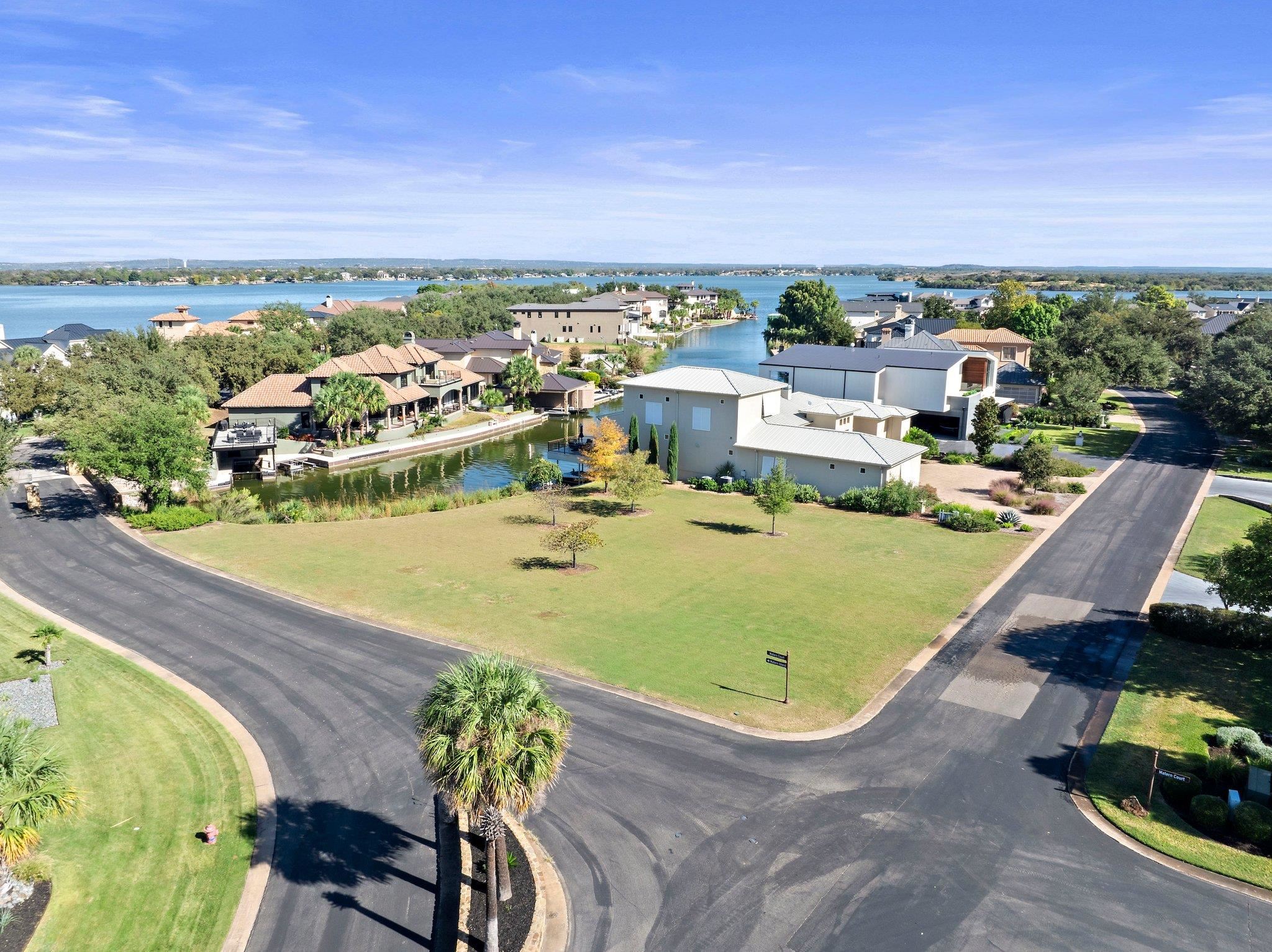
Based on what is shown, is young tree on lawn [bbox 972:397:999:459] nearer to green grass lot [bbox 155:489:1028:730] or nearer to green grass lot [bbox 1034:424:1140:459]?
green grass lot [bbox 1034:424:1140:459]

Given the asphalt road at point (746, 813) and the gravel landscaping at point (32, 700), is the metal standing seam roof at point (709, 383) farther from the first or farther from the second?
the gravel landscaping at point (32, 700)

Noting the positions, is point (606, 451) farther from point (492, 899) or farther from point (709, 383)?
point (492, 899)

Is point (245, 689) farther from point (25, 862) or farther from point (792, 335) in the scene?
point (792, 335)

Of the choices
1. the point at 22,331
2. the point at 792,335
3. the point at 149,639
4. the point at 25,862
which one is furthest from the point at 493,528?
the point at 22,331

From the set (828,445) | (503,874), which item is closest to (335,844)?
(503,874)

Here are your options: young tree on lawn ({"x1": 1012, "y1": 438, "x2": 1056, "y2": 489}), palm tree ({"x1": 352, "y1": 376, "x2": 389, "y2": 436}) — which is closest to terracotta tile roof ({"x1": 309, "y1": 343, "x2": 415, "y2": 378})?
palm tree ({"x1": 352, "y1": 376, "x2": 389, "y2": 436})

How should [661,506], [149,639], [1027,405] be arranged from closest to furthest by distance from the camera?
[149,639]
[661,506]
[1027,405]

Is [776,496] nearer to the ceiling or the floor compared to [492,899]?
nearer to the ceiling
